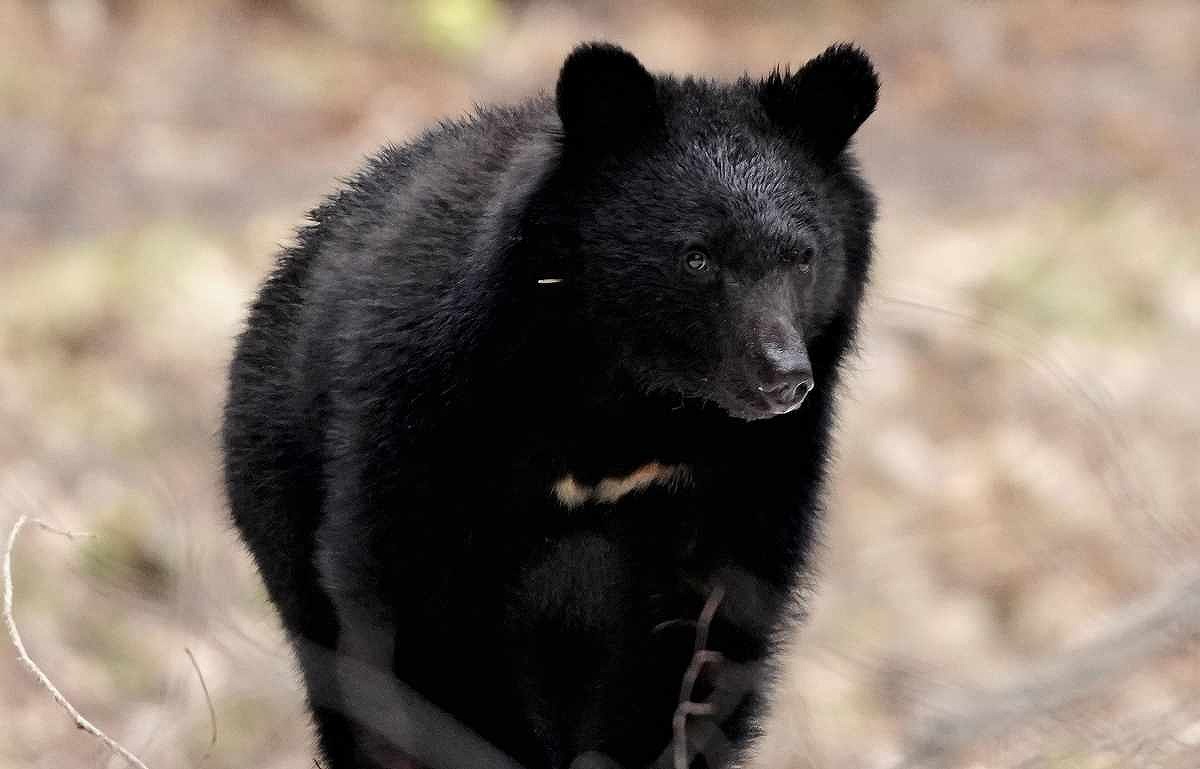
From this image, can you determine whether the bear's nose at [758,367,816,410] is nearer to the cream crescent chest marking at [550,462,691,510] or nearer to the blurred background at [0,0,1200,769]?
the cream crescent chest marking at [550,462,691,510]

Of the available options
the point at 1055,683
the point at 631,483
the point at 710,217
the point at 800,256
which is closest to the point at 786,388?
the point at 800,256

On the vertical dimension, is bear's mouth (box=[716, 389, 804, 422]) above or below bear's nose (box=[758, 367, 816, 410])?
below

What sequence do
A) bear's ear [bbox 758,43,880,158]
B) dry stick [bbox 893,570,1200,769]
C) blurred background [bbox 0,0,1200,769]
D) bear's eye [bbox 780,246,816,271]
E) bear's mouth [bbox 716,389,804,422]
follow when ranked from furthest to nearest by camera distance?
blurred background [bbox 0,0,1200,769]
bear's ear [bbox 758,43,880,158]
bear's eye [bbox 780,246,816,271]
bear's mouth [bbox 716,389,804,422]
dry stick [bbox 893,570,1200,769]

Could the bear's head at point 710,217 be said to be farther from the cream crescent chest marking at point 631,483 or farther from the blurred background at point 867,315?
the blurred background at point 867,315

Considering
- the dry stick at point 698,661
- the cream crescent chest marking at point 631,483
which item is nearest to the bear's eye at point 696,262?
the cream crescent chest marking at point 631,483

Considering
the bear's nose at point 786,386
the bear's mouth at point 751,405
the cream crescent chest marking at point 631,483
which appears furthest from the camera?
the cream crescent chest marking at point 631,483

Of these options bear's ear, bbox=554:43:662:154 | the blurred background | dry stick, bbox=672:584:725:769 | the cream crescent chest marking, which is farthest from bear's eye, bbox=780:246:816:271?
the blurred background

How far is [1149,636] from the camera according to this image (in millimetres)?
2895

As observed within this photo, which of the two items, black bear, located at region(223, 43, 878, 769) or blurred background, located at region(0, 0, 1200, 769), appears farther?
blurred background, located at region(0, 0, 1200, 769)

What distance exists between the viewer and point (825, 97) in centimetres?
506

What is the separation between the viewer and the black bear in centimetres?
491

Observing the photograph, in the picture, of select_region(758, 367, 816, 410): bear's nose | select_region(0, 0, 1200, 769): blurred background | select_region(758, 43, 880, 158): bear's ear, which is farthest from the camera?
select_region(0, 0, 1200, 769): blurred background

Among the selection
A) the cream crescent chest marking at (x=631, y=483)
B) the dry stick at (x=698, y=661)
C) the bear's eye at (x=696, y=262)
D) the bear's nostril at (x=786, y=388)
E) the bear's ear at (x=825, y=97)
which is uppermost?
the bear's ear at (x=825, y=97)

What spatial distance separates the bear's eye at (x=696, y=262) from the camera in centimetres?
489
